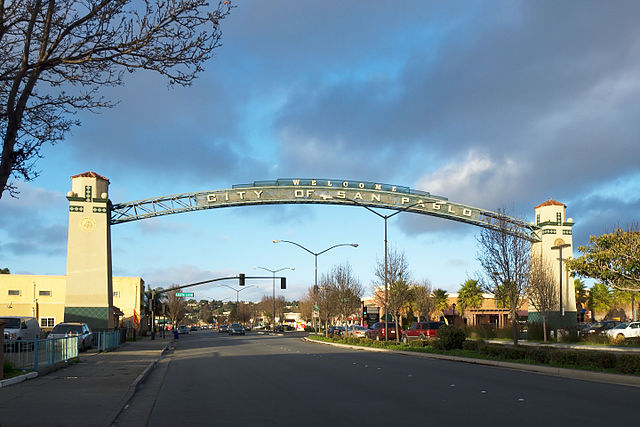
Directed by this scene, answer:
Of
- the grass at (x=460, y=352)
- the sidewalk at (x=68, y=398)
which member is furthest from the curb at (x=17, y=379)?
the grass at (x=460, y=352)

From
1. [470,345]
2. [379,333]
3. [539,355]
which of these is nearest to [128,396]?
[539,355]

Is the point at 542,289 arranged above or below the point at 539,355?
above

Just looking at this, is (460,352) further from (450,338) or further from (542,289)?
(542,289)

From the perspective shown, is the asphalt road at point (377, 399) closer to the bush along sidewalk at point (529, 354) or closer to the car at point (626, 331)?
the bush along sidewalk at point (529, 354)

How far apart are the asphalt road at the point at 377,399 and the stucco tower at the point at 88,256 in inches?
886

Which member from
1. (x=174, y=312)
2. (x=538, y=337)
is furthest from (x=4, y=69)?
(x=174, y=312)

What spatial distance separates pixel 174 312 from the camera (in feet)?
383

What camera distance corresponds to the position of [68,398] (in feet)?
46.7

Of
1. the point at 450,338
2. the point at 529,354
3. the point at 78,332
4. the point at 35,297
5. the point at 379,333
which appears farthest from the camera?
the point at 35,297

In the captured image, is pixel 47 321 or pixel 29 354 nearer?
pixel 29 354

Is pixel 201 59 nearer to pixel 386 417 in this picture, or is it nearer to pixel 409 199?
pixel 386 417

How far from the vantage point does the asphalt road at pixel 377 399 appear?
1162 cm

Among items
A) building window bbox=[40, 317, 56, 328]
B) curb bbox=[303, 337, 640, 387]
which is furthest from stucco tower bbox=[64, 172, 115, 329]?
building window bbox=[40, 317, 56, 328]

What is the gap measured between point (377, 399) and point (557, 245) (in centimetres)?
3802
